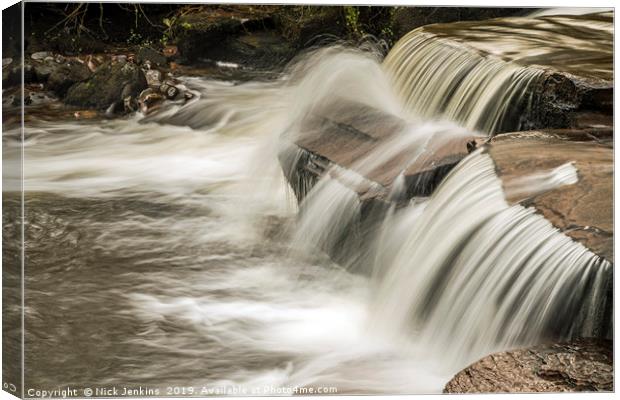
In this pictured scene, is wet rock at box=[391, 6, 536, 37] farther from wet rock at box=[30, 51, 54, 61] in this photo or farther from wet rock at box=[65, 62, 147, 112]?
wet rock at box=[30, 51, 54, 61]

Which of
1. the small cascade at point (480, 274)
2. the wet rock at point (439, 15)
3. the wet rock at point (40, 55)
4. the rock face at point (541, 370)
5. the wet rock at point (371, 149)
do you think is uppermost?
the wet rock at point (439, 15)

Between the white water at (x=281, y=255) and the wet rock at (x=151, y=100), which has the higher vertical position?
the wet rock at (x=151, y=100)

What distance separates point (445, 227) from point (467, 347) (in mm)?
449

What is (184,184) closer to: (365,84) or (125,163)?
(125,163)

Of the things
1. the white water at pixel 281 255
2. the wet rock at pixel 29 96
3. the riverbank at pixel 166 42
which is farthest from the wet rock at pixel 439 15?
the wet rock at pixel 29 96

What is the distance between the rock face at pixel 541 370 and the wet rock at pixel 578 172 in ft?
1.16

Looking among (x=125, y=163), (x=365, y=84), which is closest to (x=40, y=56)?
(x=125, y=163)

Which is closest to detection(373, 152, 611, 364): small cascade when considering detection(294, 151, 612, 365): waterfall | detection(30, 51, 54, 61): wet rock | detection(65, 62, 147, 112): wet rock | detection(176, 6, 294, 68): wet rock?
detection(294, 151, 612, 365): waterfall

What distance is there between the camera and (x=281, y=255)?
593 centimetres

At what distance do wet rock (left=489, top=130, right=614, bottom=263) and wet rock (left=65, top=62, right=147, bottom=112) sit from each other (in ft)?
4.46

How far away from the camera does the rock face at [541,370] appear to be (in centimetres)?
543

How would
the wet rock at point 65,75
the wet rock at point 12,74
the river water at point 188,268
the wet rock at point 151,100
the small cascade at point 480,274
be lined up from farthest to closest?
the wet rock at point 151,100
the wet rock at point 65,75
the river water at point 188,268
the wet rock at point 12,74
the small cascade at point 480,274

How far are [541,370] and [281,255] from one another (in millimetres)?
1085

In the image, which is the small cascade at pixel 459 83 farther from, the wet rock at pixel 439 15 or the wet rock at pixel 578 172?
the wet rock at pixel 578 172
